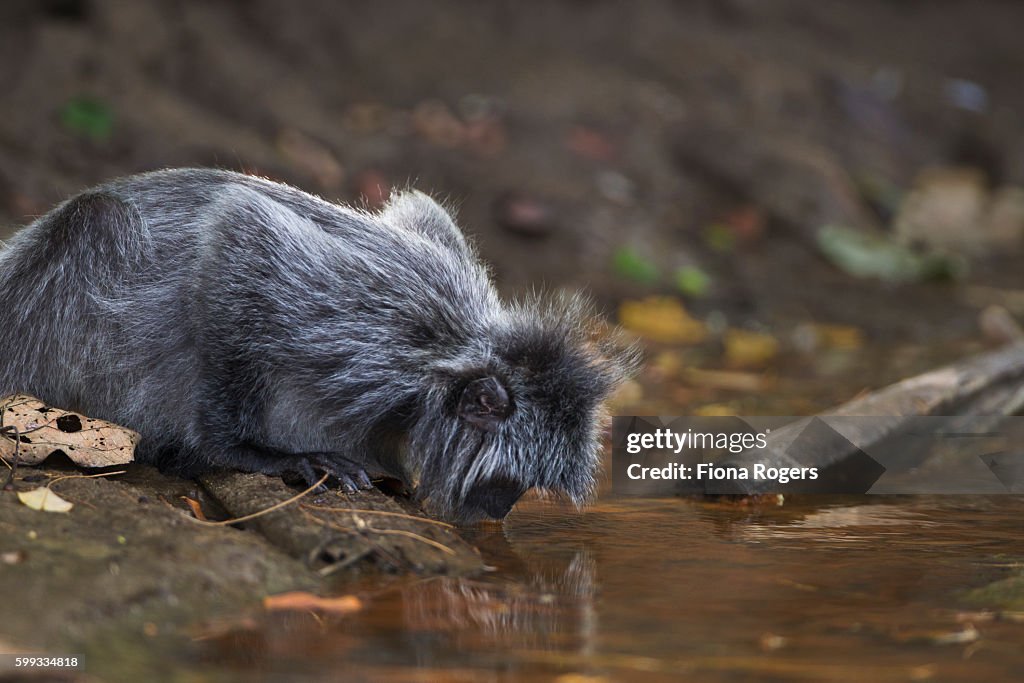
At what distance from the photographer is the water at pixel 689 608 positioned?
266 centimetres

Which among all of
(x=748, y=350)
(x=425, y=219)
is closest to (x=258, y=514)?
(x=425, y=219)

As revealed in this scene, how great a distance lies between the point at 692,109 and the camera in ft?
36.6

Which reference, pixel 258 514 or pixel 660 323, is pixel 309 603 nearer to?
pixel 258 514

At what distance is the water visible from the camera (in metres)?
2.66

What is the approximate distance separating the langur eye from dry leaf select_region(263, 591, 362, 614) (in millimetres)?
1068

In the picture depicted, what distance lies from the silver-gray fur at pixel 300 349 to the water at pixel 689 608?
372mm

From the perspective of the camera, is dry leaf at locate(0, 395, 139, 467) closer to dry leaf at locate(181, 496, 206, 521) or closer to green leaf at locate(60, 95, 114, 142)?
dry leaf at locate(181, 496, 206, 521)

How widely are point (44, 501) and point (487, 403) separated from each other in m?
1.40

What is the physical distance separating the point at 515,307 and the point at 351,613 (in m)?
1.65

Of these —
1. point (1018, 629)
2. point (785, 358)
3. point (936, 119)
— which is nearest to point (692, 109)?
point (936, 119)

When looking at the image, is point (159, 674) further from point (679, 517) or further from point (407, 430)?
point (679, 517)

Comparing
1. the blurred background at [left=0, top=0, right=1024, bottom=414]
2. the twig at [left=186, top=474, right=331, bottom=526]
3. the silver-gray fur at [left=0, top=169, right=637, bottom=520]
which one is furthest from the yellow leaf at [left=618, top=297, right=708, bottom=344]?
the twig at [left=186, top=474, right=331, bottom=526]

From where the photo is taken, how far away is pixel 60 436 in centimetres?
397

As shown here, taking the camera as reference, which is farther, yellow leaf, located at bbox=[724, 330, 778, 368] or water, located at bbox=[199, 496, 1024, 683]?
yellow leaf, located at bbox=[724, 330, 778, 368]
